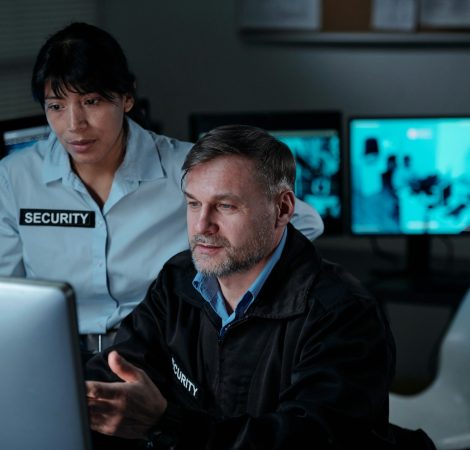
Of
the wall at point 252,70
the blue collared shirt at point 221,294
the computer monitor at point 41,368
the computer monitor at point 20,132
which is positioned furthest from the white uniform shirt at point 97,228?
the wall at point 252,70

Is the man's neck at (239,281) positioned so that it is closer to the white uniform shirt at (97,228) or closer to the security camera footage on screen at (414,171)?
the white uniform shirt at (97,228)

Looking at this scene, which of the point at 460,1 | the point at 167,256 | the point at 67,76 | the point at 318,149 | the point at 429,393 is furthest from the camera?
the point at 460,1

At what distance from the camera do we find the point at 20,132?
2764 millimetres

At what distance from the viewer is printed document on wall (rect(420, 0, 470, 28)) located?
388 cm

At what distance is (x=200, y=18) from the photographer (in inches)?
167

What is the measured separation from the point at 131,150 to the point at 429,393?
1302 mm

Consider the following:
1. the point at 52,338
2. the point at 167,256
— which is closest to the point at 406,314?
the point at 167,256

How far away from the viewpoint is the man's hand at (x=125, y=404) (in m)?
1.39

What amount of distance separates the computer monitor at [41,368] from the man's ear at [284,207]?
25.0 inches

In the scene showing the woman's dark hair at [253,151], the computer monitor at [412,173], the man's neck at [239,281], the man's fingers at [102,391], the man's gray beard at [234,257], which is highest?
the woman's dark hair at [253,151]

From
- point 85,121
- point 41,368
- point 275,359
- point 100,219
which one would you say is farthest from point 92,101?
point 41,368

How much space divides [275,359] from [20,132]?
143 cm

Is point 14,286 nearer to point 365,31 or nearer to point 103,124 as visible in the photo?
point 103,124

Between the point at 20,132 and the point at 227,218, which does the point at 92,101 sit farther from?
the point at 20,132
